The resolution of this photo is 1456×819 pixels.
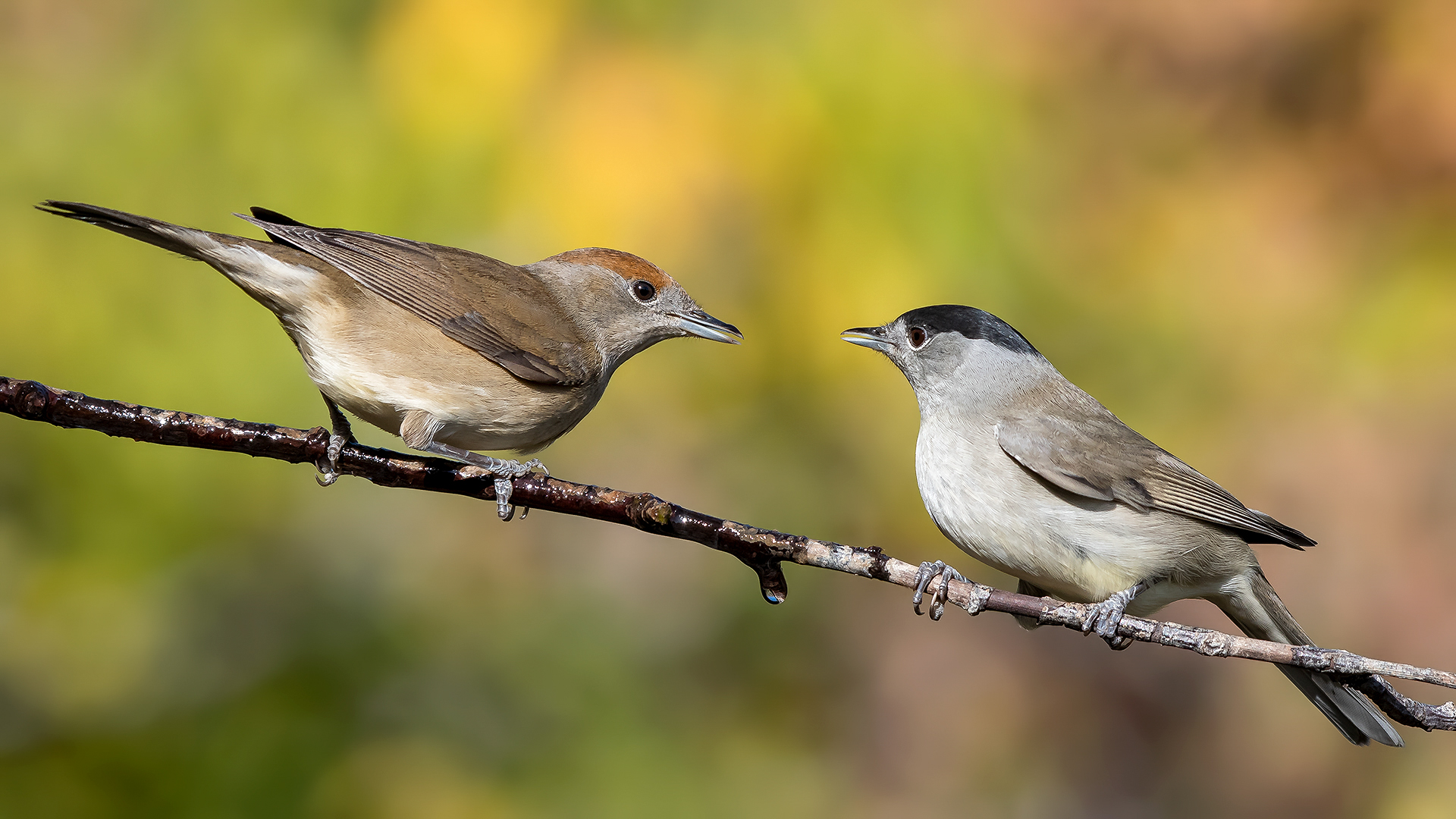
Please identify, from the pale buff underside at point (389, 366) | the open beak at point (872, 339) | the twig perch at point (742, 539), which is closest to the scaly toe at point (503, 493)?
the twig perch at point (742, 539)

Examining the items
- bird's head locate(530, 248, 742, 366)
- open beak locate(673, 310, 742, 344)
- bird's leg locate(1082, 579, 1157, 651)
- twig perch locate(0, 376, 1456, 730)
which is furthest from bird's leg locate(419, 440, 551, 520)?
bird's leg locate(1082, 579, 1157, 651)

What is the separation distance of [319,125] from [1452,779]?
7160mm

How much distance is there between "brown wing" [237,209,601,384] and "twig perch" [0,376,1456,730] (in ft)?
2.94

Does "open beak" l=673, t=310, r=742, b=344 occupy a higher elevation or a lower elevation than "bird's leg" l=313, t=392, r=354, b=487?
higher

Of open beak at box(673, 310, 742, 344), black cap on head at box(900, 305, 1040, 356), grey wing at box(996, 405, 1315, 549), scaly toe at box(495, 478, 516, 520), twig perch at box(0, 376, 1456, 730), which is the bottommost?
twig perch at box(0, 376, 1456, 730)

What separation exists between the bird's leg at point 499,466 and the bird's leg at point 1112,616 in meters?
1.64

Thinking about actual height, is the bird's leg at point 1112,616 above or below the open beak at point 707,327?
below

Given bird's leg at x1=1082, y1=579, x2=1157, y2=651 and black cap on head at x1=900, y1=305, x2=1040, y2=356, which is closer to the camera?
bird's leg at x1=1082, y1=579, x2=1157, y2=651

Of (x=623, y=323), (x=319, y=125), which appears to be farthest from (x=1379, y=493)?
(x=319, y=125)

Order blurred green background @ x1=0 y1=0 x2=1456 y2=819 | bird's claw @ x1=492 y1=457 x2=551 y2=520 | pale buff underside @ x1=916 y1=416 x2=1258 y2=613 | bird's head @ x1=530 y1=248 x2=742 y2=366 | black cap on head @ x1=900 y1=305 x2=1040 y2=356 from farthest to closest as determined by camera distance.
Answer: blurred green background @ x1=0 y1=0 x2=1456 y2=819, bird's head @ x1=530 y1=248 x2=742 y2=366, black cap on head @ x1=900 y1=305 x2=1040 y2=356, pale buff underside @ x1=916 y1=416 x2=1258 y2=613, bird's claw @ x1=492 y1=457 x2=551 y2=520

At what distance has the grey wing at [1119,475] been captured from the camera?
340 centimetres

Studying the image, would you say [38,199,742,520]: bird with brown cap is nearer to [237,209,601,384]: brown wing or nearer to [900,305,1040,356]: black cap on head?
[237,209,601,384]: brown wing

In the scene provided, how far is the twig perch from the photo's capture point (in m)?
2.39

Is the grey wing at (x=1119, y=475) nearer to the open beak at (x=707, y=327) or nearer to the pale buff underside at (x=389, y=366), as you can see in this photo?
the open beak at (x=707, y=327)
